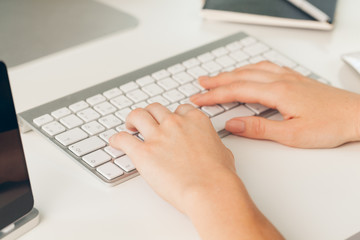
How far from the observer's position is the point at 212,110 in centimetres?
76

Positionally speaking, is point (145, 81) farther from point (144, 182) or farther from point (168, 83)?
point (144, 182)

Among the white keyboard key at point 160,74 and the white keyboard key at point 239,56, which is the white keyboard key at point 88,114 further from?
the white keyboard key at point 239,56

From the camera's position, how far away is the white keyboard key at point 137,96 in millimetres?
763

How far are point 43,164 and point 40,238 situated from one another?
0.13 m

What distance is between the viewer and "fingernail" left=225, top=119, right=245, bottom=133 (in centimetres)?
72

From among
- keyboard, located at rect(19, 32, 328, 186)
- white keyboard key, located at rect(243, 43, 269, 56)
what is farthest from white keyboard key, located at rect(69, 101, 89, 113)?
white keyboard key, located at rect(243, 43, 269, 56)

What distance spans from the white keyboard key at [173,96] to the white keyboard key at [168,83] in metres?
0.01

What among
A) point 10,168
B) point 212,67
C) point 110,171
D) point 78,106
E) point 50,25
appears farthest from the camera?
point 50,25

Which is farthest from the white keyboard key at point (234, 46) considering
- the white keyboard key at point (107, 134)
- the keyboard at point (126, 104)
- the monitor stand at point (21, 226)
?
the monitor stand at point (21, 226)

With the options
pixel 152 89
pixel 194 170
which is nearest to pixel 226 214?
pixel 194 170

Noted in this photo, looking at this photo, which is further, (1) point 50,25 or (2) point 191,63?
(1) point 50,25

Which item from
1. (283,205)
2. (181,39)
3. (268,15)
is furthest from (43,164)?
(268,15)

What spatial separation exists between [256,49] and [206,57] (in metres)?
0.10

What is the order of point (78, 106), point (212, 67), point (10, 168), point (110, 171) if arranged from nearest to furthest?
1. point (10, 168)
2. point (110, 171)
3. point (78, 106)
4. point (212, 67)
